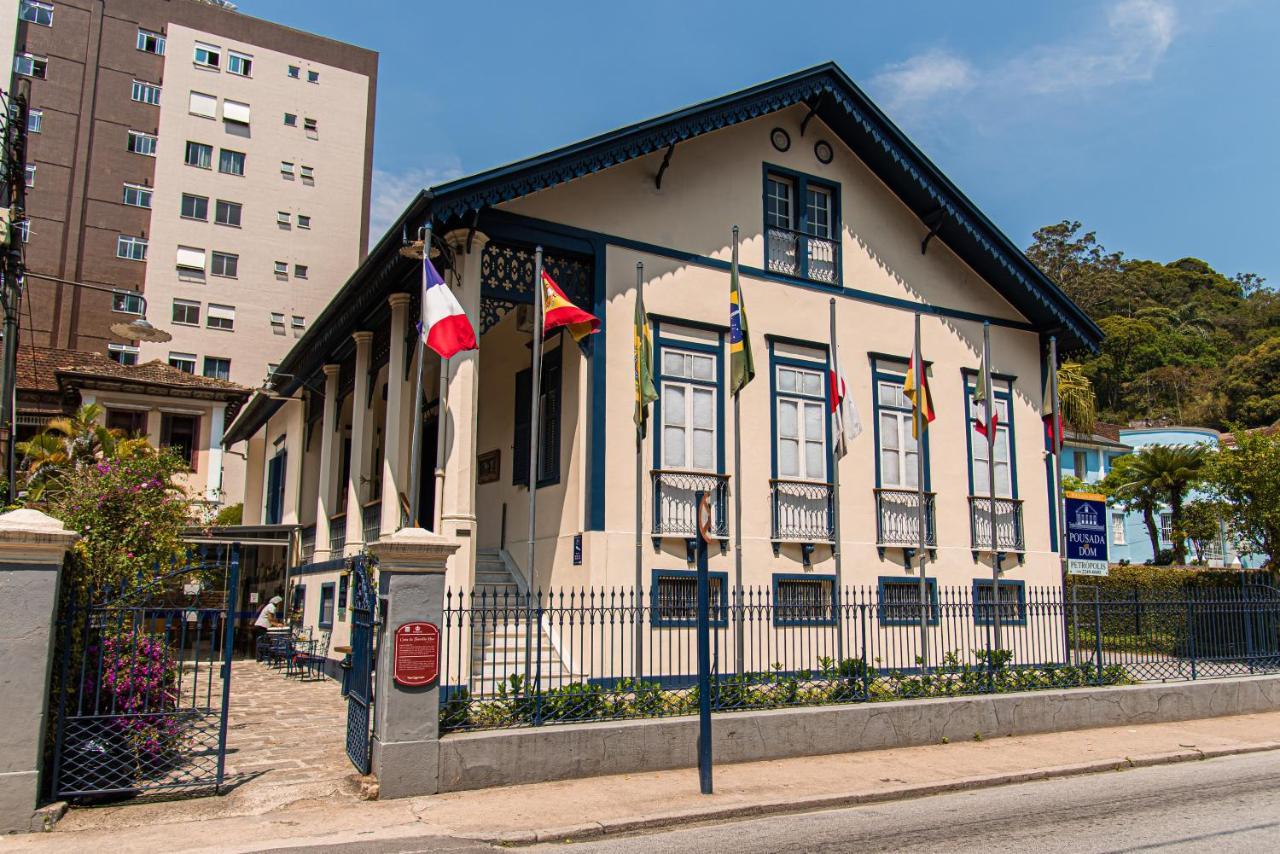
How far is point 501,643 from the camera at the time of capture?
13367 millimetres

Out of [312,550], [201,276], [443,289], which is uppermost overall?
[201,276]

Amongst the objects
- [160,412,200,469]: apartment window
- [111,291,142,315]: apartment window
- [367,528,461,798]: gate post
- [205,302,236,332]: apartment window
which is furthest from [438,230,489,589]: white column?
[111,291,142,315]: apartment window

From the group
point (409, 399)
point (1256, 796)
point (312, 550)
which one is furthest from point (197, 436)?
point (1256, 796)

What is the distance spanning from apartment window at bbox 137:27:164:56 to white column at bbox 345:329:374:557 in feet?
121

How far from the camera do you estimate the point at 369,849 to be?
7102 millimetres

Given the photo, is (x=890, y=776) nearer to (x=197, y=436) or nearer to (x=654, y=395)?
(x=654, y=395)

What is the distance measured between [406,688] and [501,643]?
189 inches

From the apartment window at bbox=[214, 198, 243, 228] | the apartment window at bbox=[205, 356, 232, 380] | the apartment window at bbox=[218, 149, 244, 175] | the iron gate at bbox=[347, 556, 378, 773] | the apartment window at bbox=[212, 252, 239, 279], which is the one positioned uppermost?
the apartment window at bbox=[218, 149, 244, 175]

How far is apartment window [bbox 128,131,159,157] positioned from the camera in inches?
1767

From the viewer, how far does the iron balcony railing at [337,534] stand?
1908cm

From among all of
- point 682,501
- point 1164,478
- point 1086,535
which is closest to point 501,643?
point 682,501

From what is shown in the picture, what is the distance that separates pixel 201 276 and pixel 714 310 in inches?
1427

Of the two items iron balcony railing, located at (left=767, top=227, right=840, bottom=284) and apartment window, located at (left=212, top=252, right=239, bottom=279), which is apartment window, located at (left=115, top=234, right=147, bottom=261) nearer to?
apartment window, located at (left=212, top=252, right=239, bottom=279)

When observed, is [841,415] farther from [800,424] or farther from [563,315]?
[563,315]
